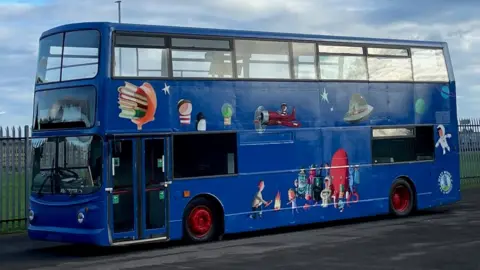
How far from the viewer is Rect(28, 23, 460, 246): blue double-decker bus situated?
14312 millimetres

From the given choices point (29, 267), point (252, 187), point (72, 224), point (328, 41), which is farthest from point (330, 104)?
point (29, 267)

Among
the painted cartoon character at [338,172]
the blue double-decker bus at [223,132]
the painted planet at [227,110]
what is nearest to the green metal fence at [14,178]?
the blue double-decker bus at [223,132]

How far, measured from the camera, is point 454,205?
23172 millimetres

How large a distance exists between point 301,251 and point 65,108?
496 cm

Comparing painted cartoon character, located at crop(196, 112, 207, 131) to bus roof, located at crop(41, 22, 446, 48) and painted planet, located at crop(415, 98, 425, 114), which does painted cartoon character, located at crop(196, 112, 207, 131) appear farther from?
painted planet, located at crop(415, 98, 425, 114)

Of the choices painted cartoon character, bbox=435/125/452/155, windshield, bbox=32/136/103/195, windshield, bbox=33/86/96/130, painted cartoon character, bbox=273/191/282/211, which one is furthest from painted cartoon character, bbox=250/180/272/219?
painted cartoon character, bbox=435/125/452/155

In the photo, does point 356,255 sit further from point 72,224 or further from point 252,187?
point 72,224

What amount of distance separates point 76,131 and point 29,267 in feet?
8.54

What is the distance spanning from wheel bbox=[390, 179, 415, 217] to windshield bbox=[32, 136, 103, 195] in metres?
8.25

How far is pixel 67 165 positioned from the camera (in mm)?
14477

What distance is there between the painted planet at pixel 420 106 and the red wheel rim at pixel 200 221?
22.0ft

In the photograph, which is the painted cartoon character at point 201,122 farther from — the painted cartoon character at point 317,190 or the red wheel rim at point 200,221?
the painted cartoon character at point 317,190

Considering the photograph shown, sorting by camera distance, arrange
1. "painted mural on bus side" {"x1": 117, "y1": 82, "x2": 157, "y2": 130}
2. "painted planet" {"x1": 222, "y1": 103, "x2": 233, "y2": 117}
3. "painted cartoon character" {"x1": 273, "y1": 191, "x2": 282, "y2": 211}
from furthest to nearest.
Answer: "painted cartoon character" {"x1": 273, "y1": 191, "x2": 282, "y2": 211}, "painted planet" {"x1": 222, "y1": 103, "x2": 233, "y2": 117}, "painted mural on bus side" {"x1": 117, "y1": 82, "x2": 157, "y2": 130}

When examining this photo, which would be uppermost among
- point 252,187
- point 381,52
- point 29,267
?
point 381,52
